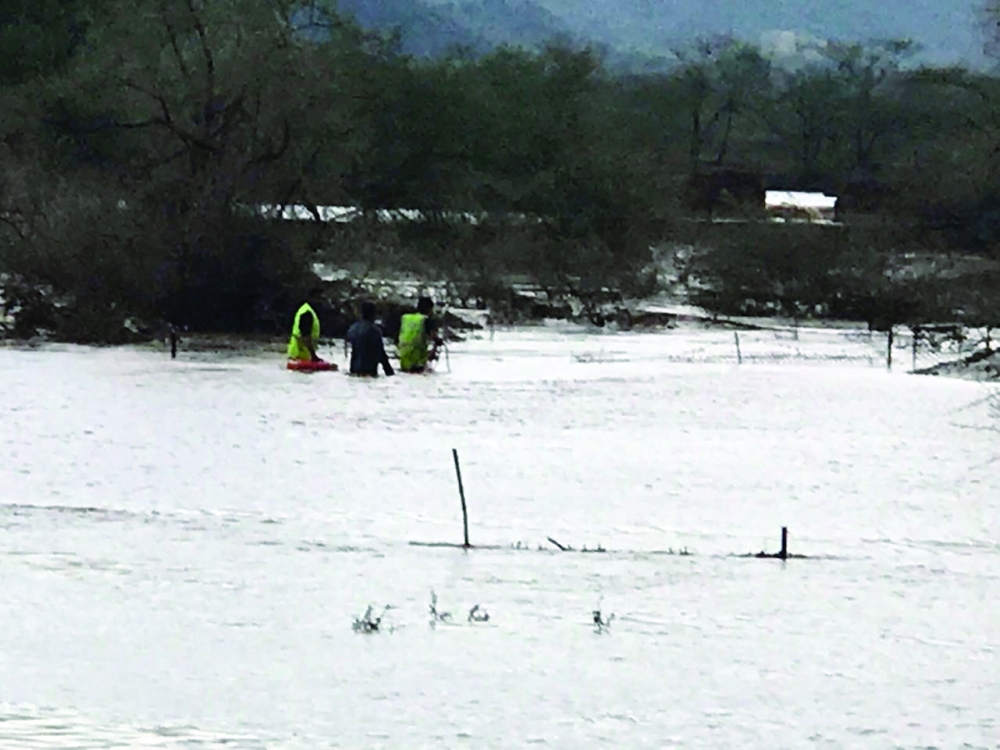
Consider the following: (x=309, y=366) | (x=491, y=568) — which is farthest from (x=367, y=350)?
(x=491, y=568)

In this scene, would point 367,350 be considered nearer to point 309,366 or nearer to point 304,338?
point 309,366

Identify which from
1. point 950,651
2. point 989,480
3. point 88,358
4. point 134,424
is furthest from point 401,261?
point 950,651

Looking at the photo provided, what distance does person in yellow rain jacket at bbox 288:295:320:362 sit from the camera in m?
30.4

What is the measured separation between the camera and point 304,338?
101 feet

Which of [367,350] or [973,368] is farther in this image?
[973,368]

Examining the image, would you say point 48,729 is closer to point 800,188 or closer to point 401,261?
point 401,261

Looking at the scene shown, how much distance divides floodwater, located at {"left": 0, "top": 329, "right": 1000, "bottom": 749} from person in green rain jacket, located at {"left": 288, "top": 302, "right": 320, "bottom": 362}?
214cm

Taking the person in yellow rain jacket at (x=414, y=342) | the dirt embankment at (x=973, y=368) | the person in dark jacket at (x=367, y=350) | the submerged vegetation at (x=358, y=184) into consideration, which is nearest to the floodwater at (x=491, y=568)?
the person in dark jacket at (x=367, y=350)

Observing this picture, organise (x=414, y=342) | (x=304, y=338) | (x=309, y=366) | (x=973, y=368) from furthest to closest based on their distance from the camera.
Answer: (x=973, y=368), (x=304, y=338), (x=309, y=366), (x=414, y=342)

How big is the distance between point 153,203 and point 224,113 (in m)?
2.56

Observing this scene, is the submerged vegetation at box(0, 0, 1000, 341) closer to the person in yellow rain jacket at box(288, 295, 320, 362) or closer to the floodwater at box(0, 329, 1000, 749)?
the person in yellow rain jacket at box(288, 295, 320, 362)

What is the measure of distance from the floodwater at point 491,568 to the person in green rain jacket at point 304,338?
2.14 meters

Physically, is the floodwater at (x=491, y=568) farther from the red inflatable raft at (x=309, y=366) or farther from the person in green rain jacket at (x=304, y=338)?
the person in green rain jacket at (x=304, y=338)

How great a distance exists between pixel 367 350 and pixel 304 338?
2344 mm
